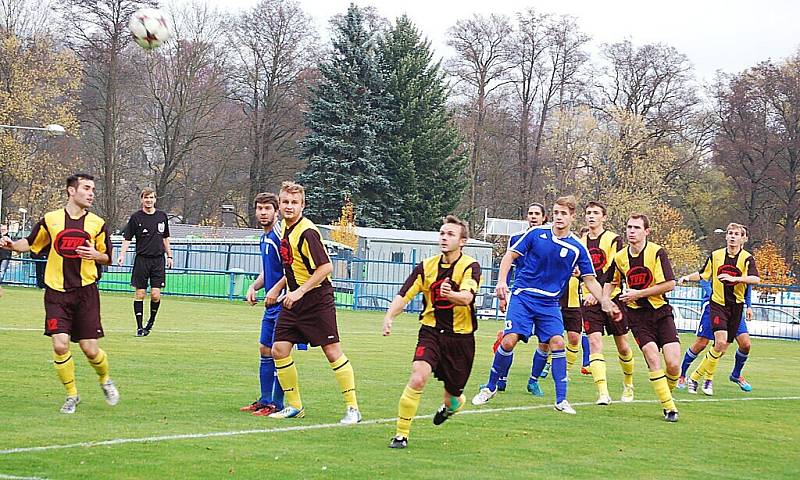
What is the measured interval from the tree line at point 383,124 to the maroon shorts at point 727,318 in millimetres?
37174

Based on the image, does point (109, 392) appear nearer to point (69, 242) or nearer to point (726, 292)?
point (69, 242)

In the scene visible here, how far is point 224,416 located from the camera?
9500mm

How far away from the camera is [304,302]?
9219 millimetres

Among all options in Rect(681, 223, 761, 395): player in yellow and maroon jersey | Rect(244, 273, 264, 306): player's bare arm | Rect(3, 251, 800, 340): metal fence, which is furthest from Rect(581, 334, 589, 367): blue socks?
Rect(3, 251, 800, 340): metal fence

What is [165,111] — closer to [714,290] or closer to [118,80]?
[118,80]

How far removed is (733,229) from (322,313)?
22.0ft

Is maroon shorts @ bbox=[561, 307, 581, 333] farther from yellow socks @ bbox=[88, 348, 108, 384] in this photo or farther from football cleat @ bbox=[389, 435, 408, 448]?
yellow socks @ bbox=[88, 348, 108, 384]

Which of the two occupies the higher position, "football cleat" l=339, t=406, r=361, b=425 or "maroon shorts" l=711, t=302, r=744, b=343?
"maroon shorts" l=711, t=302, r=744, b=343

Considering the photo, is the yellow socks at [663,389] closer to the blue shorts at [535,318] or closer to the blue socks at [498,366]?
the blue shorts at [535,318]

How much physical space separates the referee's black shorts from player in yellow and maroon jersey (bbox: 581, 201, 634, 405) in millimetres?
8009

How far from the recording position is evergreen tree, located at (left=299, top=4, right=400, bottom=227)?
5153cm

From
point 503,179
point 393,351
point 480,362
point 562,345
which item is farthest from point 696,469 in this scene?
point 503,179

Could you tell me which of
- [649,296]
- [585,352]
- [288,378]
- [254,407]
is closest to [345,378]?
[288,378]

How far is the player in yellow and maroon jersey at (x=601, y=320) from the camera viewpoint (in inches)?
453
